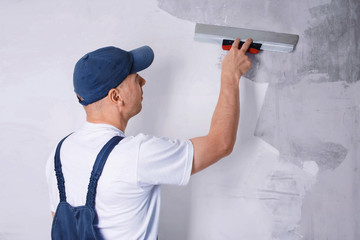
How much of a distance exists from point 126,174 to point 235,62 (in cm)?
54

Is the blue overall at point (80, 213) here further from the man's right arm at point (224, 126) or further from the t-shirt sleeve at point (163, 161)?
the man's right arm at point (224, 126)

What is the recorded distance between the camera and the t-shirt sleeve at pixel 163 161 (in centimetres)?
86

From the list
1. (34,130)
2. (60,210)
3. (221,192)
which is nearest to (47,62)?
(34,130)

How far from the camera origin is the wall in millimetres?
1205

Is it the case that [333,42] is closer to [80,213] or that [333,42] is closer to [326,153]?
[326,153]

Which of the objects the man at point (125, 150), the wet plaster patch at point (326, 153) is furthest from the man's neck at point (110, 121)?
the wet plaster patch at point (326, 153)

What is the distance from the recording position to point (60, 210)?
0.98 meters

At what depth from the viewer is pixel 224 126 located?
925 mm

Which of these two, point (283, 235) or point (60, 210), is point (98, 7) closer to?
point (60, 210)

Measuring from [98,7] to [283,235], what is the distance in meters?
1.27

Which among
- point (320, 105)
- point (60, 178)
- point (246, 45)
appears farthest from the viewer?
point (320, 105)

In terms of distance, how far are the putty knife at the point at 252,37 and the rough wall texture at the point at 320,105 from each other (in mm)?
75

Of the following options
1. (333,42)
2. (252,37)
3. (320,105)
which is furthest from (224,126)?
(333,42)

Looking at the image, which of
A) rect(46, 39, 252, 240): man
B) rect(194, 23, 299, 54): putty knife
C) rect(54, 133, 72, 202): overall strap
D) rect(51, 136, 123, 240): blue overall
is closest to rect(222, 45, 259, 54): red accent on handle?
rect(194, 23, 299, 54): putty knife
